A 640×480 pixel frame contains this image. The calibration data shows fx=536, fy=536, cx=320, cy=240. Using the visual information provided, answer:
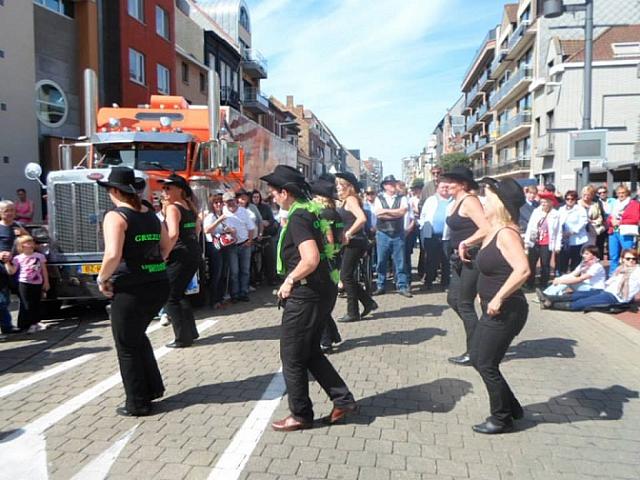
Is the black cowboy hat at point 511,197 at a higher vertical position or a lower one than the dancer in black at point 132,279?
higher

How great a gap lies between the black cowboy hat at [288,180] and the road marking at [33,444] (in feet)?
7.94

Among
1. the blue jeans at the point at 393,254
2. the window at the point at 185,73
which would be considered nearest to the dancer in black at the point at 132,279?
the blue jeans at the point at 393,254

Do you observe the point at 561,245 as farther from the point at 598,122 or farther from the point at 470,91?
the point at 470,91

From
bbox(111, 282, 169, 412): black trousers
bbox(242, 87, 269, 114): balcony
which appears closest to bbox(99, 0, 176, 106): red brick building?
bbox(242, 87, 269, 114): balcony

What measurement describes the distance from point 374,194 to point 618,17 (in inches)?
1404

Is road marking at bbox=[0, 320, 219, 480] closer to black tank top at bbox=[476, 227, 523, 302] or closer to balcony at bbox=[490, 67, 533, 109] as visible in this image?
black tank top at bbox=[476, 227, 523, 302]

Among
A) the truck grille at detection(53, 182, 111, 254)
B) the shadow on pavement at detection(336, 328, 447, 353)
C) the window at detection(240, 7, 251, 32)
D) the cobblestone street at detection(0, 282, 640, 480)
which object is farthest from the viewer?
the window at detection(240, 7, 251, 32)

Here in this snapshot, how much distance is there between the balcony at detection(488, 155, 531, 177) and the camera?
137ft

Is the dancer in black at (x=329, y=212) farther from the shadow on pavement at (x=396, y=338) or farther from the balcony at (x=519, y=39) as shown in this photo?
A: the balcony at (x=519, y=39)

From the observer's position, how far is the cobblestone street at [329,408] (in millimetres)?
3467

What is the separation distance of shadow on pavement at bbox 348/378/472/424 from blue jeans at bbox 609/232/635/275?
7270 mm

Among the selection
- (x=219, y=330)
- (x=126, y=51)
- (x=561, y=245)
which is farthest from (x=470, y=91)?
(x=219, y=330)

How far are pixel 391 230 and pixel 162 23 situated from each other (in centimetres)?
2203

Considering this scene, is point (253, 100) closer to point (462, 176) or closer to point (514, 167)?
point (514, 167)
